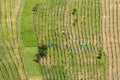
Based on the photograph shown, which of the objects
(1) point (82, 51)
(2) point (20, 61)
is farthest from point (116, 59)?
(2) point (20, 61)

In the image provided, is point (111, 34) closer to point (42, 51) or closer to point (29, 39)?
point (42, 51)

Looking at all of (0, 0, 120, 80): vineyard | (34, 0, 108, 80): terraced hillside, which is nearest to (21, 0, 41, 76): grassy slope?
(0, 0, 120, 80): vineyard

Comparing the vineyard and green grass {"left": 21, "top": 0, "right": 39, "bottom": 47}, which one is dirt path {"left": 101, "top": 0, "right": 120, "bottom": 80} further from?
green grass {"left": 21, "top": 0, "right": 39, "bottom": 47}

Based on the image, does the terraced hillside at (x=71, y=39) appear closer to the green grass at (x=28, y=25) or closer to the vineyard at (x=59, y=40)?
the vineyard at (x=59, y=40)

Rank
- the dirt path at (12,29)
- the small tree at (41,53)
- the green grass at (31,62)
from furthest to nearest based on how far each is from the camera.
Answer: the dirt path at (12,29) → the small tree at (41,53) → the green grass at (31,62)

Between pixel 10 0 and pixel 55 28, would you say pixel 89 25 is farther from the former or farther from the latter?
pixel 10 0

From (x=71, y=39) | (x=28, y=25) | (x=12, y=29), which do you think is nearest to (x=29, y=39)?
(x=28, y=25)

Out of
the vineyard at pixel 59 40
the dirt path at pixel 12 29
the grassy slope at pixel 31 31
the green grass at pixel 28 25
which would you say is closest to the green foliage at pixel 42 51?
the vineyard at pixel 59 40
